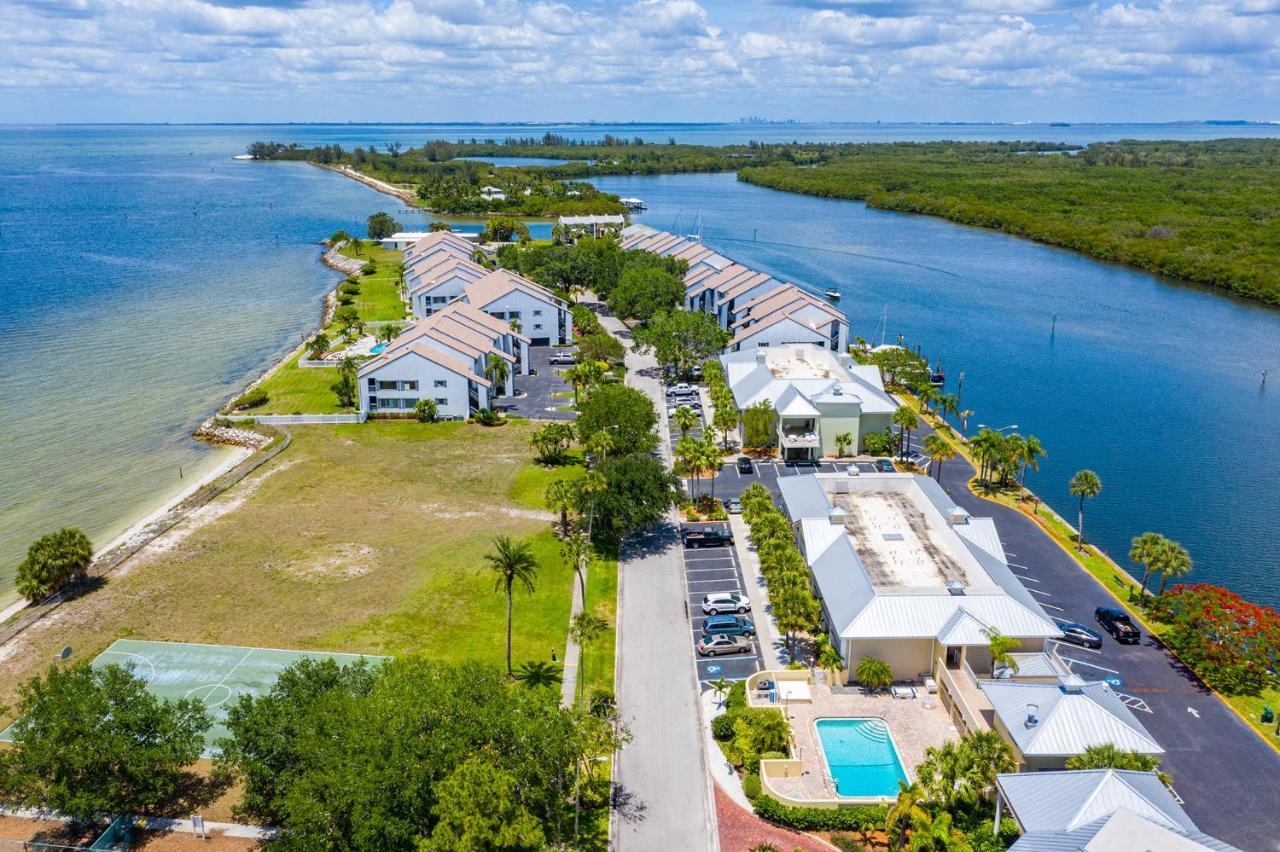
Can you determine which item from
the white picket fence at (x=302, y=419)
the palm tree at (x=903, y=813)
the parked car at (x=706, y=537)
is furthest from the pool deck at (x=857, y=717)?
the white picket fence at (x=302, y=419)

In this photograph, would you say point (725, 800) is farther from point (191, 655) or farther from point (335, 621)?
point (191, 655)

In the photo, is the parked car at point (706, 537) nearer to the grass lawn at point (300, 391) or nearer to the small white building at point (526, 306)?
the grass lawn at point (300, 391)

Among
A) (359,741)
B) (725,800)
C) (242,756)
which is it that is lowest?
(725,800)

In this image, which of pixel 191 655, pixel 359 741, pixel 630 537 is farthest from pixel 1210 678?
pixel 191 655

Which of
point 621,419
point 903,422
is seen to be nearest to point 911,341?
point 903,422

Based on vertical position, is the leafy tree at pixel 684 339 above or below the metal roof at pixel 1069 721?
above

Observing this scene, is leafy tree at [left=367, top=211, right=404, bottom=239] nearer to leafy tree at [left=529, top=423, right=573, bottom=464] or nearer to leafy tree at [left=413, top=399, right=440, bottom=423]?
leafy tree at [left=413, top=399, right=440, bottom=423]

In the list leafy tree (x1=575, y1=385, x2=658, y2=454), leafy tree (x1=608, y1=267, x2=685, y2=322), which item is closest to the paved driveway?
leafy tree (x1=575, y1=385, x2=658, y2=454)
